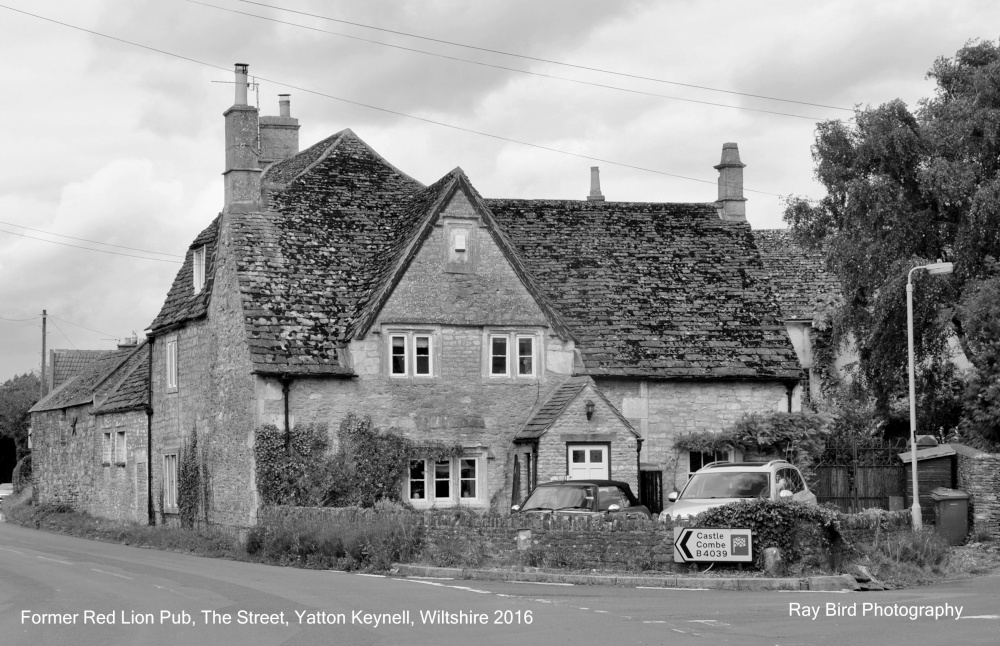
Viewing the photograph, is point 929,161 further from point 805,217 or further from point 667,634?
point 667,634

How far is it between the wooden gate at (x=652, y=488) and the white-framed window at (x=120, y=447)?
17.8 metres

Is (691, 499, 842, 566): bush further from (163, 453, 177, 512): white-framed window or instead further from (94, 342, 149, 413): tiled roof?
(94, 342, 149, 413): tiled roof

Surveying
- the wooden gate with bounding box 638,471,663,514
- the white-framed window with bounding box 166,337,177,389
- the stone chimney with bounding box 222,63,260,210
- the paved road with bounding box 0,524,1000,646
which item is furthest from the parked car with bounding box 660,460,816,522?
the white-framed window with bounding box 166,337,177,389

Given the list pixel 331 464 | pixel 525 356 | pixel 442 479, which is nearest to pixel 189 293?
pixel 331 464

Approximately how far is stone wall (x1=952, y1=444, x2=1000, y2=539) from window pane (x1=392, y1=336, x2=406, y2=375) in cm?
1388

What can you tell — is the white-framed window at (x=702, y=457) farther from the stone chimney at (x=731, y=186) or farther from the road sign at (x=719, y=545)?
the road sign at (x=719, y=545)

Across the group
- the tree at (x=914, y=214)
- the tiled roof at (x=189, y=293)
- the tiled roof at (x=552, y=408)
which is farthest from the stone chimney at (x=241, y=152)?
the tree at (x=914, y=214)

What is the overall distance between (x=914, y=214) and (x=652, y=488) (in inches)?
454

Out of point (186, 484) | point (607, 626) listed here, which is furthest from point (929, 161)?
point (607, 626)

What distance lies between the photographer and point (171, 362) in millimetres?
37156

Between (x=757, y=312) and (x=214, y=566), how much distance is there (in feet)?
56.2

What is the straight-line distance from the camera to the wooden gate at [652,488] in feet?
107

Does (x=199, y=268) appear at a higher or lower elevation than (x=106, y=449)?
higher

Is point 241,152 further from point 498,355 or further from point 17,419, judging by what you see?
point 17,419
